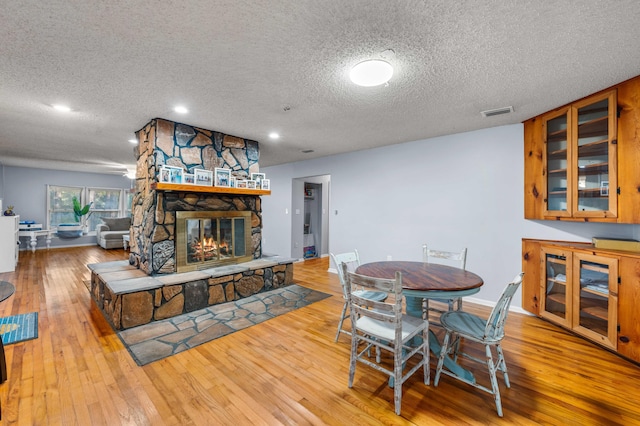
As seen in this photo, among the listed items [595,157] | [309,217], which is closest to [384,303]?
[595,157]

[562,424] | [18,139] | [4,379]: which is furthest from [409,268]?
[18,139]

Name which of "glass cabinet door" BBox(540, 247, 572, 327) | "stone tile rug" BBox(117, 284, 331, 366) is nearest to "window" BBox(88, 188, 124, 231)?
"stone tile rug" BBox(117, 284, 331, 366)

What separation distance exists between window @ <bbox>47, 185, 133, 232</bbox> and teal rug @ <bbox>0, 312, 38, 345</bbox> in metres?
6.93

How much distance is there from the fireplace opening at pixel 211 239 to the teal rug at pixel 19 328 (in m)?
1.43

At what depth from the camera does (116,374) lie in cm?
208

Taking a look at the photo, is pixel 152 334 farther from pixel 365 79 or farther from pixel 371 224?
pixel 371 224

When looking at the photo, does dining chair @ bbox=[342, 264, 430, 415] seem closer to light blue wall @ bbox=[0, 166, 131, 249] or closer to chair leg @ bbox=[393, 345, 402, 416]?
chair leg @ bbox=[393, 345, 402, 416]

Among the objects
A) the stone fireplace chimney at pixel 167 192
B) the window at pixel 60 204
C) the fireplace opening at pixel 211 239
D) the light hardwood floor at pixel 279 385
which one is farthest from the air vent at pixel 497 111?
the window at pixel 60 204

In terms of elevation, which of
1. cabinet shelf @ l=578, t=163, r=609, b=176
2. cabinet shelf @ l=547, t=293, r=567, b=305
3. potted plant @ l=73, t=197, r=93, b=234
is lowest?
cabinet shelf @ l=547, t=293, r=567, b=305

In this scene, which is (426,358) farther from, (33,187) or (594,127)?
(33,187)

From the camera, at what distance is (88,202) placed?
8742 millimetres

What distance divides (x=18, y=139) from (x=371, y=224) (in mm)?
6029

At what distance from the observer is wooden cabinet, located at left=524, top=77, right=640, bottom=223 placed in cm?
237

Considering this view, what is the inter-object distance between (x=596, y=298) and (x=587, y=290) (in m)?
0.09
